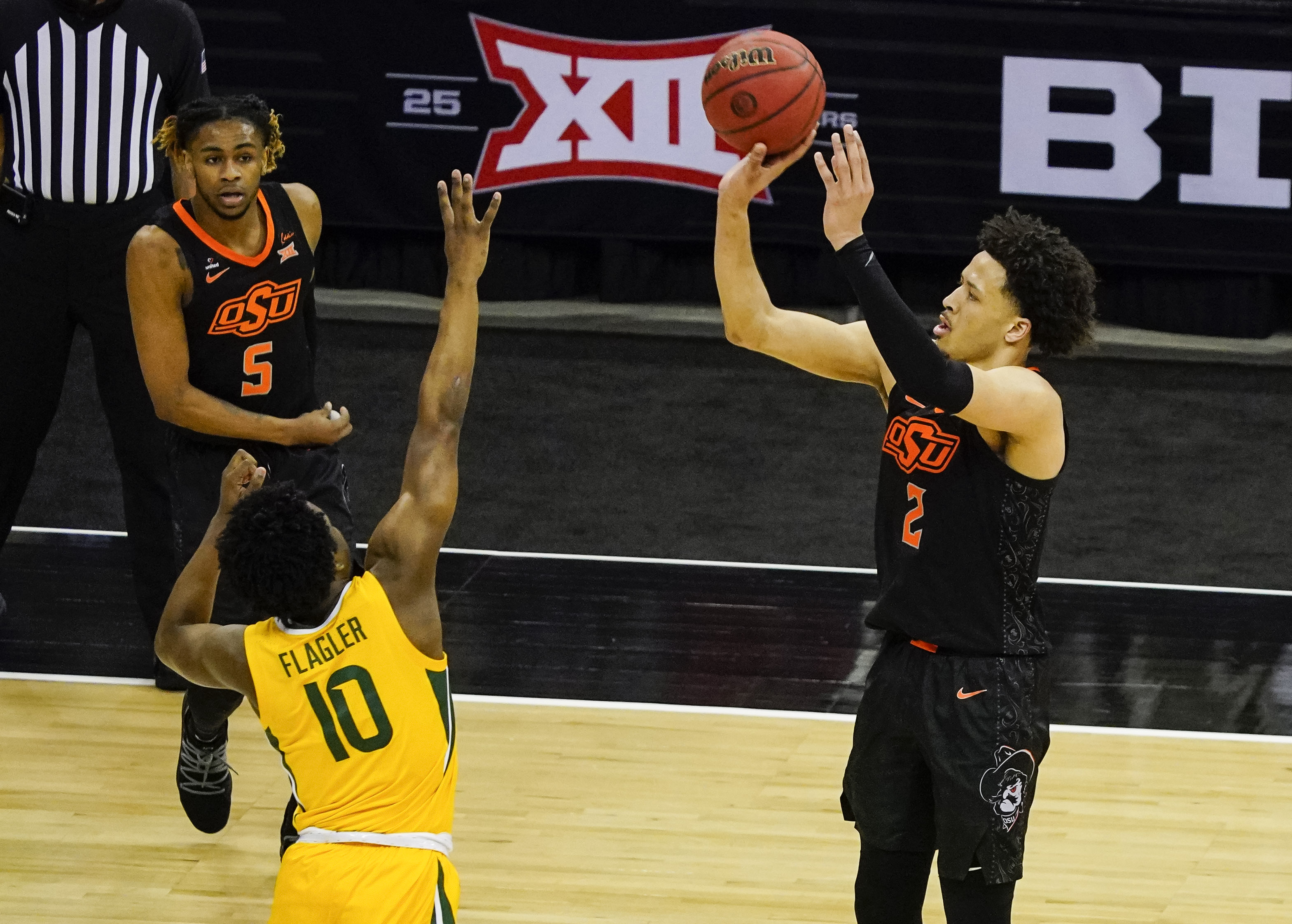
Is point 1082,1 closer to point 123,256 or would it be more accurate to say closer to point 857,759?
point 123,256

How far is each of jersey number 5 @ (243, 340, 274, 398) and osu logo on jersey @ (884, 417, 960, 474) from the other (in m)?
1.69

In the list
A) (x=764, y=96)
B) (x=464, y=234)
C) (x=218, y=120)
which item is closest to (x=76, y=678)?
(x=218, y=120)

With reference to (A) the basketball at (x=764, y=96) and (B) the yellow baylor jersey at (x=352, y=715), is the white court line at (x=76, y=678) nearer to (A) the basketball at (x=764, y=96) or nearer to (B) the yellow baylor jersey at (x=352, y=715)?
(B) the yellow baylor jersey at (x=352, y=715)

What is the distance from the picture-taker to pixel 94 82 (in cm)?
500

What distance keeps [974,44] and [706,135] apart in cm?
111

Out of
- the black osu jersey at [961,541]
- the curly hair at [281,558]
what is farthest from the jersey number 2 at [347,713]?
the black osu jersey at [961,541]

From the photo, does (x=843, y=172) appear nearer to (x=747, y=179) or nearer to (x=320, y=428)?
(x=747, y=179)

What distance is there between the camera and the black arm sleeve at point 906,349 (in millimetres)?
2619

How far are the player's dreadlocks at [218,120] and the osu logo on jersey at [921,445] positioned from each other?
178 centimetres

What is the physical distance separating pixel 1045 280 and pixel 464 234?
1.03 m

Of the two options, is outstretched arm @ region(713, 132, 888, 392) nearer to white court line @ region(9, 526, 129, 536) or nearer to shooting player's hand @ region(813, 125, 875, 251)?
shooting player's hand @ region(813, 125, 875, 251)

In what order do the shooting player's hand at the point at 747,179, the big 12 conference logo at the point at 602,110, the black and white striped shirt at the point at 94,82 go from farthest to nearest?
the big 12 conference logo at the point at 602,110 → the black and white striped shirt at the point at 94,82 → the shooting player's hand at the point at 747,179

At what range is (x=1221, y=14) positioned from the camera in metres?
6.61

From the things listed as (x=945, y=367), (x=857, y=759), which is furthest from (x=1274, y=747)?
(x=945, y=367)
